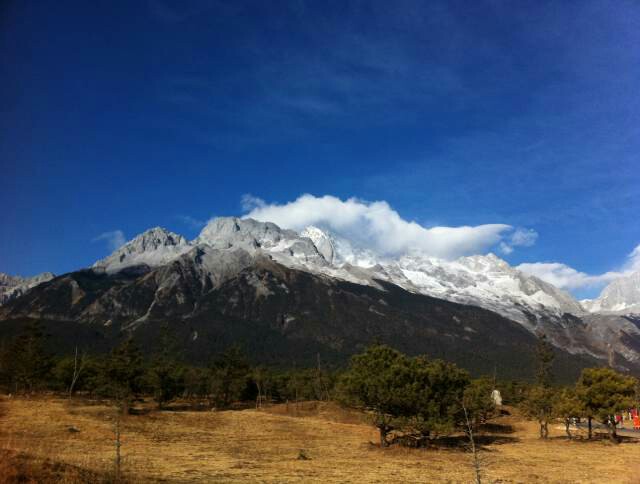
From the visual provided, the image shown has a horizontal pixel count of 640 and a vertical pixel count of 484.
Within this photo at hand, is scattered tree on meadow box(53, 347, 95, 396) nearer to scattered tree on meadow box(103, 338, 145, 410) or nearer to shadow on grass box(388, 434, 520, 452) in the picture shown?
scattered tree on meadow box(103, 338, 145, 410)

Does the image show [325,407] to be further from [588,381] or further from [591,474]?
[591,474]

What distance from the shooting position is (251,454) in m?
38.6

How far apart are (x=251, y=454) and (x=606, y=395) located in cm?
4185

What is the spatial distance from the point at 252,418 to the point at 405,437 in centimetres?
2870

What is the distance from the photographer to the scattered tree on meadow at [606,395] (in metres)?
53.3

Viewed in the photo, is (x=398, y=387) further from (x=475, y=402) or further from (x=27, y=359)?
(x=27, y=359)

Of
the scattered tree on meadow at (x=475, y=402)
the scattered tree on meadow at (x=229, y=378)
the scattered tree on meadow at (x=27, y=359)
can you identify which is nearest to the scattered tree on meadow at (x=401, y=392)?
the scattered tree on meadow at (x=475, y=402)

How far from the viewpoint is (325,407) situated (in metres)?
89.6

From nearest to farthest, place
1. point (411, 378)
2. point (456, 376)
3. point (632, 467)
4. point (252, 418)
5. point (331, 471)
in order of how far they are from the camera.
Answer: point (331, 471), point (632, 467), point (411, 378), point (456, 376), point (252, 418)

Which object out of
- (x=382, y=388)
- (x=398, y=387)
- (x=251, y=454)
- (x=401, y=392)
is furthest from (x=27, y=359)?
(x=401, y=392)

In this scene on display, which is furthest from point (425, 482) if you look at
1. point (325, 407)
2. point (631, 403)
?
point (325, 407)

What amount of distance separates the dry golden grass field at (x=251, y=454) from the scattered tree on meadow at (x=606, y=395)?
3.34 meters

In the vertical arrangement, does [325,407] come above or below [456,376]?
below

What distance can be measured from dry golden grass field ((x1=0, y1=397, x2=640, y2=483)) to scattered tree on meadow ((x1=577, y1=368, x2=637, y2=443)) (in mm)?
3338
